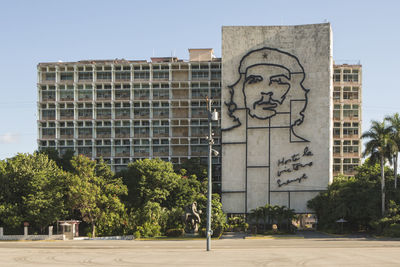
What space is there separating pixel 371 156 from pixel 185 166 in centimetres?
4402

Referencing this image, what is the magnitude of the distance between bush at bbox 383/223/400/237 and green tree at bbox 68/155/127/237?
38.7m

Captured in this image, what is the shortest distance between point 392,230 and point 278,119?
35.0 meters

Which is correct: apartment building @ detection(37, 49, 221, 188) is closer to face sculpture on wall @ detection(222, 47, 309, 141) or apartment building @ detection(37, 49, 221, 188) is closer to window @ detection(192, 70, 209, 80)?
window @ detection(192, 70, 209, 80)

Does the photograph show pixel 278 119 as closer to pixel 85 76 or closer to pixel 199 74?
pixel 199 74

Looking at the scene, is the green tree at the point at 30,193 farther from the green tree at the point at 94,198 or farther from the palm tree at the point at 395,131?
the palm tree at the point at 395,131

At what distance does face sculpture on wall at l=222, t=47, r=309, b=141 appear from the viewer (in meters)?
102

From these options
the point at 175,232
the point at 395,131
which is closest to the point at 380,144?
the point at 395,131

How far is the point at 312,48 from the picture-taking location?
337 feet

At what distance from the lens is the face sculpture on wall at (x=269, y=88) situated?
10169cm

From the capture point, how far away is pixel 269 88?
337 feet

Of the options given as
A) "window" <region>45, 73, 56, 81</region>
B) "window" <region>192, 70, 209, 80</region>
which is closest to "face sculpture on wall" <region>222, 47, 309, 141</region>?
"window" <region>192, 70, 209, 80</region>

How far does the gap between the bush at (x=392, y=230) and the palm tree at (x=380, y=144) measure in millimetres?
4710

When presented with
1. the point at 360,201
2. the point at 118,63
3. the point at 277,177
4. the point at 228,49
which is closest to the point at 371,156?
the point at 360,201

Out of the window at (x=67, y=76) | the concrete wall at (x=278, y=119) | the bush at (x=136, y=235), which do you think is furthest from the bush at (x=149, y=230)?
the window at (x=67, y=76)
